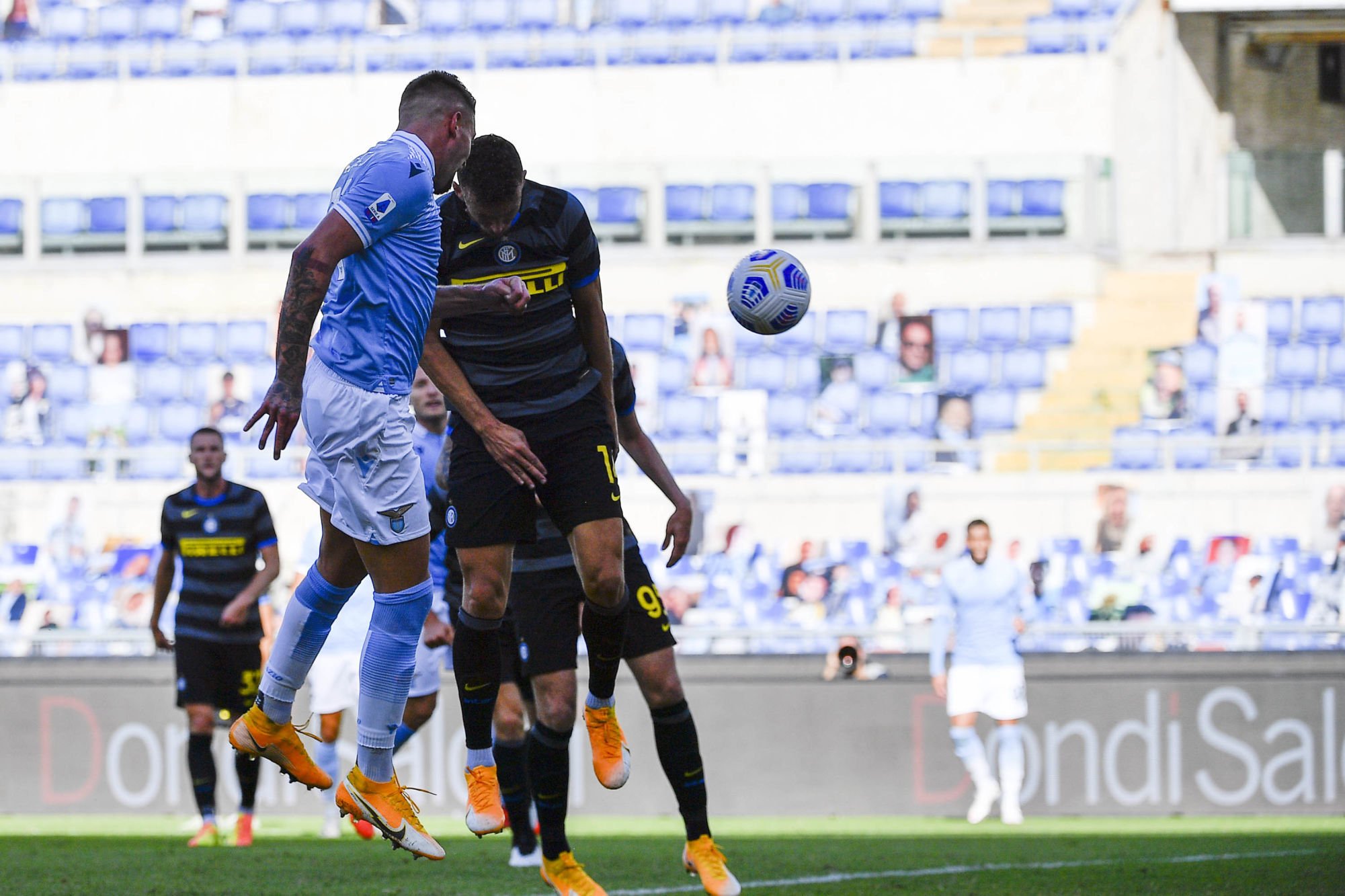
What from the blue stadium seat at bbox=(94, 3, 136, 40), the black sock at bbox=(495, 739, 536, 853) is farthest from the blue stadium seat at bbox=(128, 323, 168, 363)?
the black sock at bbox=(495, 739, 536, 853)

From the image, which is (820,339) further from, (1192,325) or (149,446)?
(149,446)

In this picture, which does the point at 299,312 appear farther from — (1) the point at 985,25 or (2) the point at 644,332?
(1) the point at 985,25

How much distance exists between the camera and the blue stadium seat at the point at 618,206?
21578 mm

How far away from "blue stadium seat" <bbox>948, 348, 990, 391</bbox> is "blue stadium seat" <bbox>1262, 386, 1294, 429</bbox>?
2.91 metres

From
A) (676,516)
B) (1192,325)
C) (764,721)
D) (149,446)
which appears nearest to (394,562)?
(676,516)

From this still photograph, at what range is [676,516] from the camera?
6801mm

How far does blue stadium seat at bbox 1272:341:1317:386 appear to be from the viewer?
19531mm

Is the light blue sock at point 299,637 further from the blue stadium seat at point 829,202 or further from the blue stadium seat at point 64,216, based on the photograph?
the blue stadium seat at point 64,216

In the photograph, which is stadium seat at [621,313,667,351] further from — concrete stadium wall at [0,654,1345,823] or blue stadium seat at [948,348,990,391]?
concrete stadium wall at [0,654,1345,823]

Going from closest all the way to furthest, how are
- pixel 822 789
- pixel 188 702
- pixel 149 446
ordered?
pixel 188 702 < pixel 822 789 < pixel 149 446

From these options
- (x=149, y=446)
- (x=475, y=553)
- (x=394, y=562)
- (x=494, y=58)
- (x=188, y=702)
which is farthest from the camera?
(x=494, y=58)

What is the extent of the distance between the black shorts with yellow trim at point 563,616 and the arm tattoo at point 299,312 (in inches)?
77.0

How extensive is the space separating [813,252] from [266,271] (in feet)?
21.8

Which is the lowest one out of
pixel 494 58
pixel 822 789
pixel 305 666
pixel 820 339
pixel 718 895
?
pixel 822 789
